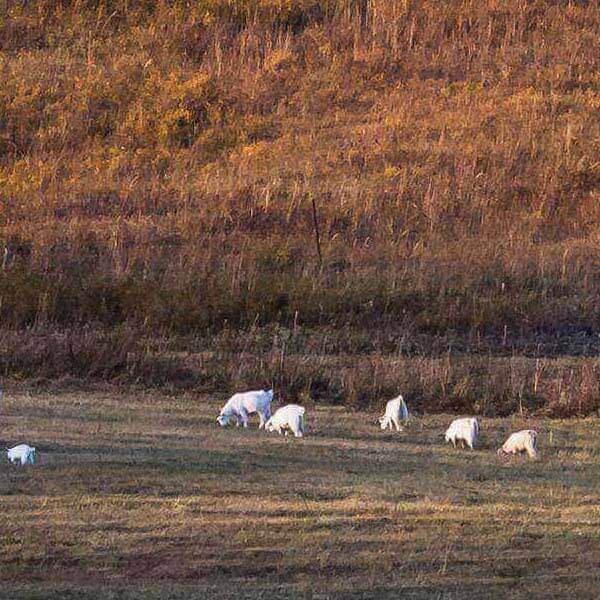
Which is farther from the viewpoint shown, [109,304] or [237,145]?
[237,145]

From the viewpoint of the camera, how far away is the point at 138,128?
3581 centimetres

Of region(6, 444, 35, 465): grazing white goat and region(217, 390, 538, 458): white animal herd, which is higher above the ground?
region(6, 444, 35, 465): grazing white goat

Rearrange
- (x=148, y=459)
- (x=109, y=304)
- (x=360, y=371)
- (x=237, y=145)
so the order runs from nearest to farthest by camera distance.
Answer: (x=148, y=459)
(x=360, y=371)
(x=109, y=304)
(x=237, y=145)

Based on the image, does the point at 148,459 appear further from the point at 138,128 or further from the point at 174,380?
the point at 138,128

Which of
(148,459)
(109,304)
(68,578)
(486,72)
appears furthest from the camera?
(486,72)

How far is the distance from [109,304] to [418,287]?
525 cm

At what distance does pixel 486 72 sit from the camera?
122 feet

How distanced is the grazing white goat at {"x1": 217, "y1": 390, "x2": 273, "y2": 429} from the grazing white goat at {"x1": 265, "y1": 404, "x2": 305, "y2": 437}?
0.16 meters

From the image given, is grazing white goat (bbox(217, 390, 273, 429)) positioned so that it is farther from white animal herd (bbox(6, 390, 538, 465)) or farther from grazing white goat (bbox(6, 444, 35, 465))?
grazing white goat (bbox(6, 444, 35, 465))

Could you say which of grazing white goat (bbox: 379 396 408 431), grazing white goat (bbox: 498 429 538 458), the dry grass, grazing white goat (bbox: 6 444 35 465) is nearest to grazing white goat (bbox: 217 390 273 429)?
grazing white goat (bbox: 379 396 408 431)

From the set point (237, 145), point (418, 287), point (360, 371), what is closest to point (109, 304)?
point (418, 287)

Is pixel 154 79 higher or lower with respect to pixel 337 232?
higher

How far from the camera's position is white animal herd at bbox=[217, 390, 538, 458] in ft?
43.0

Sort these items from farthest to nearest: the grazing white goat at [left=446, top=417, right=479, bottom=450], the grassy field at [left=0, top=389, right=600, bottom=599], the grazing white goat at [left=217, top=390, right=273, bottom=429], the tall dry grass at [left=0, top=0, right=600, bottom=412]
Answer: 1. the tall dry grass at [left=0, top=0, right=600, bottom=412]
2. the grazing white goat at [left=217, top=390, right=273, bottom=429]
3. the grazing white goat at [left=446, top=417, right=479, bottom=450]
4. the grassy field at [left=0, top=389, right=600, bottom=599]
